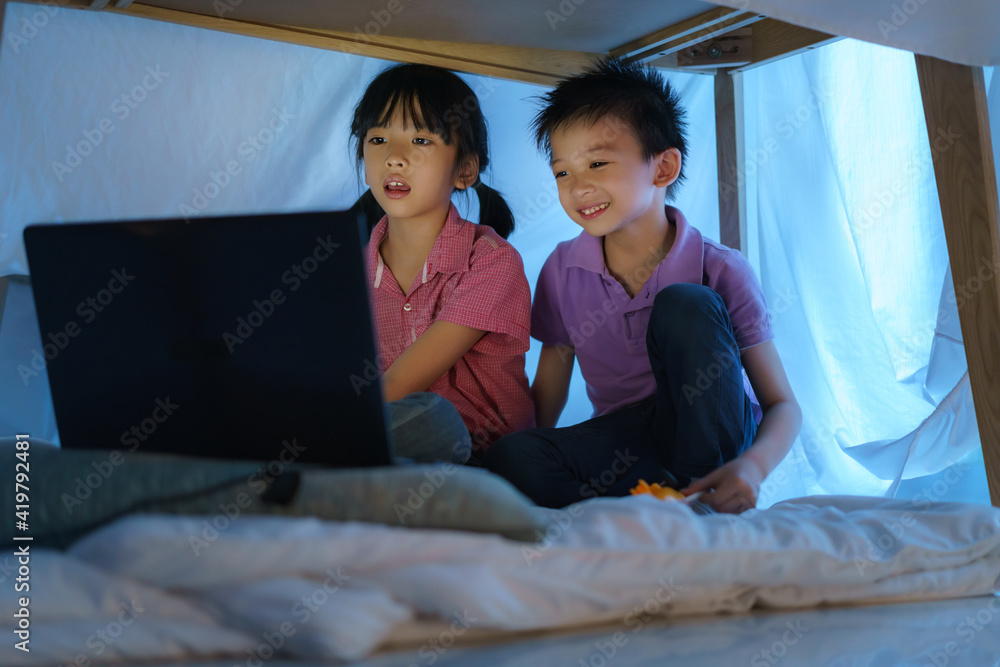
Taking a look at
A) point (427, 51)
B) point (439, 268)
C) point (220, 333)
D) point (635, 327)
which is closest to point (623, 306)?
point (635, 327)

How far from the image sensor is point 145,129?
1.28 meters

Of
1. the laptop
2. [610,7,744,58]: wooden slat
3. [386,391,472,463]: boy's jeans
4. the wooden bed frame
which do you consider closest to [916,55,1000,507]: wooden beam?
the wooden bed frame

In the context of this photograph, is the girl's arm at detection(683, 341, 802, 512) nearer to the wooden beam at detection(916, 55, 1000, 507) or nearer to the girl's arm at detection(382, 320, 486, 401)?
the wooden beam at detection(916, 55, 1000, 507)

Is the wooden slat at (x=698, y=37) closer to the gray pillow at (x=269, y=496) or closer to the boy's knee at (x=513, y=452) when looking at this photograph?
the boy's knee at (x=513, y=452)

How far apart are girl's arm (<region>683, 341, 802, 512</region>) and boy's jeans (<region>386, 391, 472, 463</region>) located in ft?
0.87

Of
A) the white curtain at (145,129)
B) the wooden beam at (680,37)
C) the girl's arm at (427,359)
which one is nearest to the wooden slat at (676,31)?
the wooden beam at (680,37)

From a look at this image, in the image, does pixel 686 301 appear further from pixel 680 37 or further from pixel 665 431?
pixel 680 37

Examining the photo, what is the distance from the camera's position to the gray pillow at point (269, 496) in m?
0.53

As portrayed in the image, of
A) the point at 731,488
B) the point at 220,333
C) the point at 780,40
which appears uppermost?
the point at 780,40

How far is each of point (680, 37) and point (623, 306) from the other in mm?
490

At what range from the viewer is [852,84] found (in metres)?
1.39

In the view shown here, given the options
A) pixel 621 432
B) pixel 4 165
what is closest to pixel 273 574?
pixel 621 432

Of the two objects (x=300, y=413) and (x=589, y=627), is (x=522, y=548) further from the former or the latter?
(x=300, y=413)

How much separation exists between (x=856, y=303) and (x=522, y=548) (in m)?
1.12
